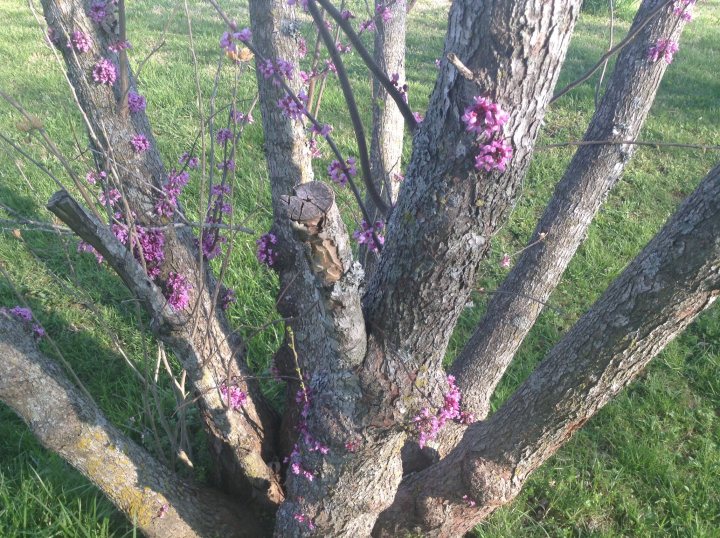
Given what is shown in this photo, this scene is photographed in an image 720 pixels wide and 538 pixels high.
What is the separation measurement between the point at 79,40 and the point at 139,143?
386mm

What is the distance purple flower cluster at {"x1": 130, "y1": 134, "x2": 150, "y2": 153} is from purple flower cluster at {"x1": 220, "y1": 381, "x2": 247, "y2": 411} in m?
0.99

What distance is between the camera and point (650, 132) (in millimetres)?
6102

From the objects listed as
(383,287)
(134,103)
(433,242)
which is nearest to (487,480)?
(383,287)

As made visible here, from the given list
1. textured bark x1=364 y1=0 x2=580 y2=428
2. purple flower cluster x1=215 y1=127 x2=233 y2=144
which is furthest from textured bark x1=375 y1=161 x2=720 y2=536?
purple flower cluster x1=215 y1=127 x2=233 y2=144

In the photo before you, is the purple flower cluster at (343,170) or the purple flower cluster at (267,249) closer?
the purple flower cluster at (343,170)

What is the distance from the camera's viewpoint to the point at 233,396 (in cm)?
231

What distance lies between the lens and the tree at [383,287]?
114cm

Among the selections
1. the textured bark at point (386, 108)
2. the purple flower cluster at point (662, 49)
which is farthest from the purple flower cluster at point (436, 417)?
the purple flower cluster at point (662, 49)

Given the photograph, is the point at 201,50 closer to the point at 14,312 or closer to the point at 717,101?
the point at 14,312

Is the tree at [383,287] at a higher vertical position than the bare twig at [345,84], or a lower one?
lower

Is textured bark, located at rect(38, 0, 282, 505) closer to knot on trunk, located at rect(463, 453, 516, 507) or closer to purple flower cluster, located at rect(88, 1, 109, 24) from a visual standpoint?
purple flower cluster, located at rect(88, 1, 109, 24)

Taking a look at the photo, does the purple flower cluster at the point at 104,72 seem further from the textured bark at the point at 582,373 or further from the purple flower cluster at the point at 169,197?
the textured bark at the point at 582,373

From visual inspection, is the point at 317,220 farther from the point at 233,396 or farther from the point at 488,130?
the point at 233,396

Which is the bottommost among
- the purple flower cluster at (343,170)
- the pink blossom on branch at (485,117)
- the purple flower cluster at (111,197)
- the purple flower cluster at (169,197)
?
the purple flower cluster at (169,197)
